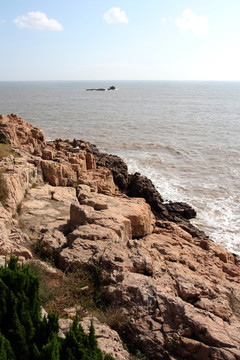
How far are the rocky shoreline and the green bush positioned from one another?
2.94 ft

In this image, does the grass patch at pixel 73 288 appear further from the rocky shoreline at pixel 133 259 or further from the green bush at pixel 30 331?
the green bush at pixel 30 331

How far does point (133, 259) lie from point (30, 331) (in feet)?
9.93

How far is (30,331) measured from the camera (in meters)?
3.55

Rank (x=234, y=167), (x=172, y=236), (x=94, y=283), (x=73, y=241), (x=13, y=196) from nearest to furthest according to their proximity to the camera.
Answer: (x=94, y=283) < (x=73, y=241) < (x=13, y=196) < (x=172, y=236) < (x=234, y=167)

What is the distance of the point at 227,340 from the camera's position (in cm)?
475

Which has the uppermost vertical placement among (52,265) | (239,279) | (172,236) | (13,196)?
(13,196)

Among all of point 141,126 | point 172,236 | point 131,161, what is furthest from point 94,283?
point 141,126

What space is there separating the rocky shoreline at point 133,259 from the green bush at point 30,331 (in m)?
0.90

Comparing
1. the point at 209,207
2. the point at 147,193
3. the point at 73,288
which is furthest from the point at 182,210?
the point at 73,288

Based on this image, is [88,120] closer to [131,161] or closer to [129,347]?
[131,161]

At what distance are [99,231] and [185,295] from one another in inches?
94.2

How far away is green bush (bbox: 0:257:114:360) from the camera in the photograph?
3279 millimetres

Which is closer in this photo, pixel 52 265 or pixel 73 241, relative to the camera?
pixel 52 265

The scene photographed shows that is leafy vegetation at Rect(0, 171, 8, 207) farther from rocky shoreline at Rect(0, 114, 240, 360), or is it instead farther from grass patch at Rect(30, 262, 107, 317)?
grass patch at Rect(30, 262, 107, 317)
